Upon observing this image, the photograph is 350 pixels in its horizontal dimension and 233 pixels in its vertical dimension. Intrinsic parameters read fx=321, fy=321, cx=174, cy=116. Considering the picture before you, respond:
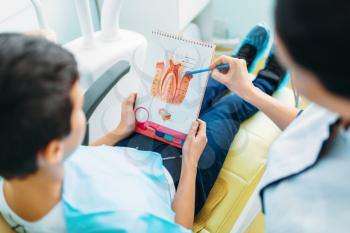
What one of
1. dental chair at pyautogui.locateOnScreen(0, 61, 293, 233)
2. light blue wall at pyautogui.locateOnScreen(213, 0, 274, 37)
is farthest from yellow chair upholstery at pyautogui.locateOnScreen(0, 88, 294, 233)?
light blue wall at pyautogui.locateOnScreen(213, 0, 274, 37)

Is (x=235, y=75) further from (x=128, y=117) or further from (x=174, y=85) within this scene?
(x=128, y=117)

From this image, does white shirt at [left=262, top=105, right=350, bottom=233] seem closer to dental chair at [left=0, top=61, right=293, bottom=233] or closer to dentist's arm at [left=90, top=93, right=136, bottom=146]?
dental chair at [left=0, top=61, right=293, bottom=233]

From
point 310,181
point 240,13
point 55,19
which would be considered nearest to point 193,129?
point 310,181

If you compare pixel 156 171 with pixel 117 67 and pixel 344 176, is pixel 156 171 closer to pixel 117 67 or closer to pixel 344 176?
pixel 117 67

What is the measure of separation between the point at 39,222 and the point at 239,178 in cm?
55

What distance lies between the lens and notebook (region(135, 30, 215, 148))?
0.86 metres

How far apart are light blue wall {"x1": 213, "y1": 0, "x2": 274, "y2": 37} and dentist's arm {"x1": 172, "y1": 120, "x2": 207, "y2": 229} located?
3.59 ft

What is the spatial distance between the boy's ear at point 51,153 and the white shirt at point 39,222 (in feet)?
0.49

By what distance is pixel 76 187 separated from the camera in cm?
71

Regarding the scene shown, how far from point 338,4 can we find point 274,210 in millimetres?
393

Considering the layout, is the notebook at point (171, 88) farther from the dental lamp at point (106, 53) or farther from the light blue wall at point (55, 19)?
the light blue wall at point (55, 19)

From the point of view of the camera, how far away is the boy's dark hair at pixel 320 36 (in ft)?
1.10

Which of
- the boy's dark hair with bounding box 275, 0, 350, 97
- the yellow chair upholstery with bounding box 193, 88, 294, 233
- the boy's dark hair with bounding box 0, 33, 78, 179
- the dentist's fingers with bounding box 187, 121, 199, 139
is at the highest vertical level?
the boy's dark hair with bounding box 275, 0, 350, 97

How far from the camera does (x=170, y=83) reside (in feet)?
2.98
